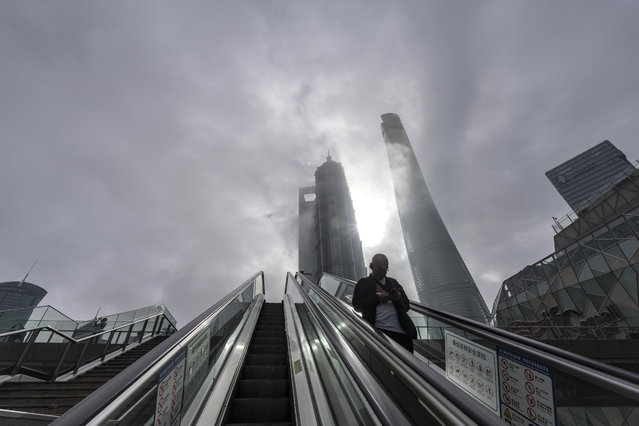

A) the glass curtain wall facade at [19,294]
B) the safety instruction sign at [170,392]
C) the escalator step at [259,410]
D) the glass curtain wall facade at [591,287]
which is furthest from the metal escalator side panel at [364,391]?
the glass curtain wall facade at [19,294]

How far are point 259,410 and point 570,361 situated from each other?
8.00 ft

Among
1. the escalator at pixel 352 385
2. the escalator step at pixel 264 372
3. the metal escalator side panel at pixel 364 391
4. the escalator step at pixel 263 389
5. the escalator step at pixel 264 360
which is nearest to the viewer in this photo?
the escalator at pixel 352 385

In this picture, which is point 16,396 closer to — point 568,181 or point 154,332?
point 154,332

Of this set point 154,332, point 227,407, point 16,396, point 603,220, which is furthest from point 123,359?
point 603,220

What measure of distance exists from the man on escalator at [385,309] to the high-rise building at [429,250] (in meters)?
92.1

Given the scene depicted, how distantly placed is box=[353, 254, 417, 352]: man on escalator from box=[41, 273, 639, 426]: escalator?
0.20 meters

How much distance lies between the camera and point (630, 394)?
42.4 inches

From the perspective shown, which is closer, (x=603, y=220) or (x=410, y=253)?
(x=603, y=220)

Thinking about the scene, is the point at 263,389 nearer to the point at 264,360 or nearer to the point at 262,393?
the point at 262,393

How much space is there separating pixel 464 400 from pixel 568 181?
114718 millimetres

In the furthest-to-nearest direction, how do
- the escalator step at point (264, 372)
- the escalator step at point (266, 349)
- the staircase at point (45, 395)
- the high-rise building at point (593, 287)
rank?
the high-rise building at point (593, 287) → the escalator step at point (266, 349) → the staircase at point (45, 395) → the escalator step at point (264, 372)

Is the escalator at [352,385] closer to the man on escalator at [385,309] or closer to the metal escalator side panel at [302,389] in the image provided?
the metal escalator side panel at [302,389]

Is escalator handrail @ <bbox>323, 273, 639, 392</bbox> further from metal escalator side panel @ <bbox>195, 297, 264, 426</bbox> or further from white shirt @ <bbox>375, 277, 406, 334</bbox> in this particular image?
metal escalator side panel @ <bbox>195, 297, 264, 426</bbox>

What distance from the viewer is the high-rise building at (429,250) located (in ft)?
297
